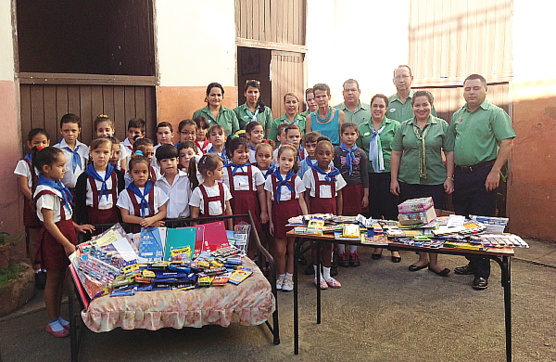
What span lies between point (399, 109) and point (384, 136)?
528 millimetres

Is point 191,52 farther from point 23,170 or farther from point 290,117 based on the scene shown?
point 23,170

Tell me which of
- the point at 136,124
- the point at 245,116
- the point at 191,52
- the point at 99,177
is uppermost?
the point at 191,52

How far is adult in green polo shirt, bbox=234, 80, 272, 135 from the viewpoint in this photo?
6.05 m

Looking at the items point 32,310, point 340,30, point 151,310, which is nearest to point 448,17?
point 340,30

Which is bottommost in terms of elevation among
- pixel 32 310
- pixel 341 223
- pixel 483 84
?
pixel 32 310

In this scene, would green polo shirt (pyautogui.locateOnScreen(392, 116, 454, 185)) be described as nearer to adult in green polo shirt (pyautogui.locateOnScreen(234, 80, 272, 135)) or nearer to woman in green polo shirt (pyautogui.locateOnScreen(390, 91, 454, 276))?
woman in green polo shirt (pyautogui.locateOnScreen(390, 91, 454, 276))

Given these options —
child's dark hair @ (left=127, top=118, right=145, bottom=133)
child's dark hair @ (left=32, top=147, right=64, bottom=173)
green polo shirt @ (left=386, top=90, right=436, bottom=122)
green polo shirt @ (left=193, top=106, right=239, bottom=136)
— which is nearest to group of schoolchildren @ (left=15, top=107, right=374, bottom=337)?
child's dark hair @ (left=32, top=147, right=64, bottom=173)

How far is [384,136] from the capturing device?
5.58 meters

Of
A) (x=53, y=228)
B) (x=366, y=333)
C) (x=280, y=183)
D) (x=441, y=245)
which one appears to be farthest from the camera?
Result: (x=280, y=183)

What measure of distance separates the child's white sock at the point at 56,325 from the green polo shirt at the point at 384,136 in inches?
144

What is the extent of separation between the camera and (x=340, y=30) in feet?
27.5

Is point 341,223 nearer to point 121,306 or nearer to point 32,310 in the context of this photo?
point 121,306

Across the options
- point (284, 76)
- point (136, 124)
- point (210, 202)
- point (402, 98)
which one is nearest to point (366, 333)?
point (210, 202)

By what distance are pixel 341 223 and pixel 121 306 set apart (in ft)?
5.67
